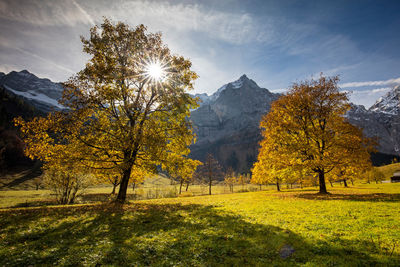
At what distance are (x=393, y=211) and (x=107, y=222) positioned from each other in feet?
74.3

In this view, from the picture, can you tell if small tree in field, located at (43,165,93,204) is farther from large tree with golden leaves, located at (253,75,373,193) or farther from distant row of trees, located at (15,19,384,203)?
large tree with golden leaves, located at (253,75,373,193)

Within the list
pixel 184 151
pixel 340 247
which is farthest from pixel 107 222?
pixel 340 247

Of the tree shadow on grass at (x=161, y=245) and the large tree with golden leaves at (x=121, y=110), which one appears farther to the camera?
the large tree with golden leaves at (x=121, y=110)

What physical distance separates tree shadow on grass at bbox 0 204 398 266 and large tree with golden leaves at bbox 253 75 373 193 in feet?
57.0

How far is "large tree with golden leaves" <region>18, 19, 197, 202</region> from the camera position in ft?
62.2

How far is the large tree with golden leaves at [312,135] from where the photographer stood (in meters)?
24.9

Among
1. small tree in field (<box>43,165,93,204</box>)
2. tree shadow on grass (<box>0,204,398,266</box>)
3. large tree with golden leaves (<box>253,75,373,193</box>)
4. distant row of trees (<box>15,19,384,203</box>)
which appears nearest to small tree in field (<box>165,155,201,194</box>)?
distant row of trees (<box>15,19,384,203</box>)

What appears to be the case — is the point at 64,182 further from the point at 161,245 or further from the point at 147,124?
the point at 161,245

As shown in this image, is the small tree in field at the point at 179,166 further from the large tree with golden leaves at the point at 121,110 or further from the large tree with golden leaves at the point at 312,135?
the large tree with golden leaves at the point at 312,135

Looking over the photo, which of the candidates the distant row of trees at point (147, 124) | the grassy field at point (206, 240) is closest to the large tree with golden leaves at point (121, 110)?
the distant row of trees at point (147, 124)

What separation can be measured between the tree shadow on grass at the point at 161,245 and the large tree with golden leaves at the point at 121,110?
812cm

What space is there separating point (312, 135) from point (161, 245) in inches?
1047

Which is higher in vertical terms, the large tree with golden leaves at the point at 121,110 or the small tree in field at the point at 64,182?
the large tree with golden leaves at the point at 121,110

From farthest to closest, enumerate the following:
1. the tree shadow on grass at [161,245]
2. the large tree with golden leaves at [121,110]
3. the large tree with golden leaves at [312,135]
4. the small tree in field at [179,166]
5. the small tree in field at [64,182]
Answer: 1. the small tree in field at [64,182]
2. the large tree with golden leaves at [312,135]
3. the small tree in field at [179,166]
4. the large tree with golden leaves at [121,110]
5. the tree shadow on grass at [161,245]
